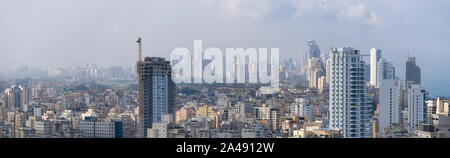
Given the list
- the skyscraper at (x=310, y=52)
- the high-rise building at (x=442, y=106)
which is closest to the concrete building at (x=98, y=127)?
the skyscraper at (x=310, y=52)

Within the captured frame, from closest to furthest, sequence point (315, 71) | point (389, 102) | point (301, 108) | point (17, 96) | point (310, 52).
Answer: point (310, 52) → point (315, 71) → point (17, 96) → point (389, 102) → point (301, 108)

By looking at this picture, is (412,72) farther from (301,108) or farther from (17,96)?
(17,96)

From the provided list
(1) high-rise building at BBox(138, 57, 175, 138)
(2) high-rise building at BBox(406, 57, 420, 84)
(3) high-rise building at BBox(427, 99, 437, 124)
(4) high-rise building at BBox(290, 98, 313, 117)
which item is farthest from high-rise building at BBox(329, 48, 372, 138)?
(1) high-rise building at BBox(138, 57, 175, 138)

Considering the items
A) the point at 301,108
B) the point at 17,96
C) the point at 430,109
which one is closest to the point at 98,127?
the point at 17,96
